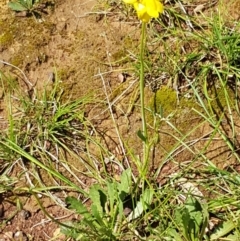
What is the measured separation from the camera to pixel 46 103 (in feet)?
7.45

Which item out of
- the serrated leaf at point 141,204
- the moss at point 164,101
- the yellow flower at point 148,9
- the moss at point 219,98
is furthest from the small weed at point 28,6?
the yellow flower at point 148,9

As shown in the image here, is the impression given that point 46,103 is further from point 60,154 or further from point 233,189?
point 233,189

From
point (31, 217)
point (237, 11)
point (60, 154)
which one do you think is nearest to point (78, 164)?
point (60, 154)

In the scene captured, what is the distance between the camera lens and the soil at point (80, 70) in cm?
213

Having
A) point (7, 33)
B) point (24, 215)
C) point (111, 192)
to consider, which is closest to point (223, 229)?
point (111, 192)

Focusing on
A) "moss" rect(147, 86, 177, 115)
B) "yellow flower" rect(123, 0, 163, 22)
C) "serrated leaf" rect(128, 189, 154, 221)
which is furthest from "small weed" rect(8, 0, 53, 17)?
"yellow flower" rect(123, 0, 163, 22)

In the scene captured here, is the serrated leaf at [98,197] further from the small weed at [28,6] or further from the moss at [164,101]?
the small weed at [28,6]

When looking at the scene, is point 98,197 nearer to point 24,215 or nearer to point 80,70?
point 24,215

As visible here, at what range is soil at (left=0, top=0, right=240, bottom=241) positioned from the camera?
2.13 m

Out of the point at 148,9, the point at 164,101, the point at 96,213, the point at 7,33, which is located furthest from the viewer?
the point at 7,33

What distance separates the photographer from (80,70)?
7.82ft

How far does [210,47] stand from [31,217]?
0.95 meters

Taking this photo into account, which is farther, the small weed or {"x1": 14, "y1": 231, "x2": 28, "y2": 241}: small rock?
the small weed

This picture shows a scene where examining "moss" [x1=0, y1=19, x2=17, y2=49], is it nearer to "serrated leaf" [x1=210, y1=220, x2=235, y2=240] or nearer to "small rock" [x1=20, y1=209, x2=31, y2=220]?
"small rock" [x1=20, y1=209, x2=31, y2=220]
